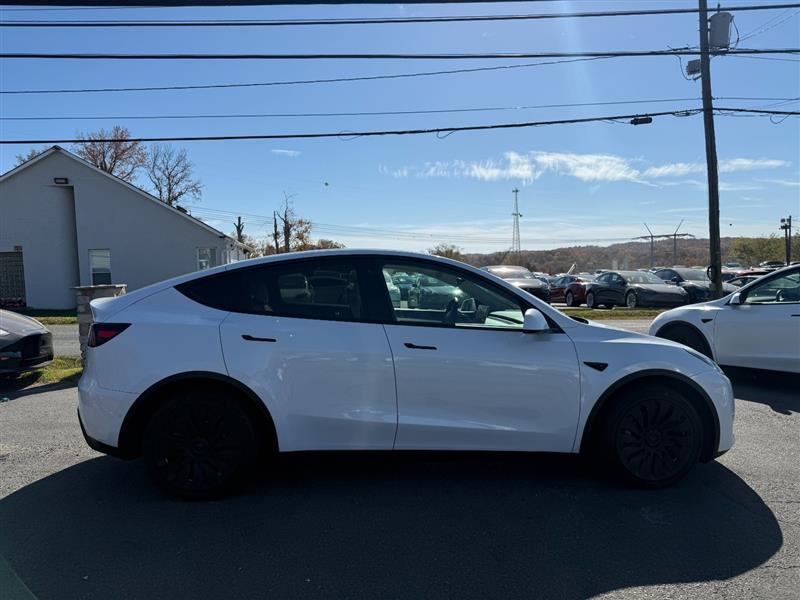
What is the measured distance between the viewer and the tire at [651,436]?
384cm

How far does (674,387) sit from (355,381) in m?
2.23

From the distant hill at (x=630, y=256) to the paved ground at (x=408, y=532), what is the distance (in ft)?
158

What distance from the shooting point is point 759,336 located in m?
6.75

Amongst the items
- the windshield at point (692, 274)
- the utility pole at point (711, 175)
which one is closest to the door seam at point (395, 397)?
the utility pole at point (711, 175)

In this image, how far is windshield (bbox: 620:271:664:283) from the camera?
20.5 metres

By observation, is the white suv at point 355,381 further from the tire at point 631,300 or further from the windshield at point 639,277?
the windshield at point 639,277

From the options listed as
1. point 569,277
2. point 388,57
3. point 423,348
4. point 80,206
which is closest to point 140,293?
point 423,348

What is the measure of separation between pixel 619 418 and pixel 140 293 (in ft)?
11.2

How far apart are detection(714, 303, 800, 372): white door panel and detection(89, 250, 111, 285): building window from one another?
82.1 ft

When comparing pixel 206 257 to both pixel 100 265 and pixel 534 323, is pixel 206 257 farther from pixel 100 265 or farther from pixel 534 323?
pixel 534 323

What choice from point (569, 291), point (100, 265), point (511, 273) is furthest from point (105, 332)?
point (100, 265)

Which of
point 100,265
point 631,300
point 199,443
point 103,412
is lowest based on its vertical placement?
point 631,300

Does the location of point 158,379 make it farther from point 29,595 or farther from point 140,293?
point 29,595

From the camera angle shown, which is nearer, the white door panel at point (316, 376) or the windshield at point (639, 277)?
the white door panel at point (316, 376)
